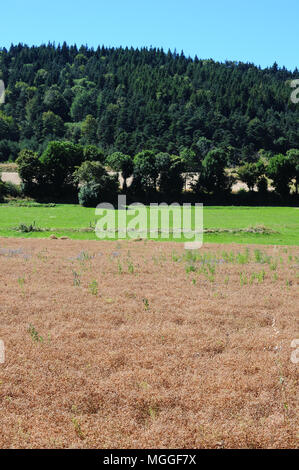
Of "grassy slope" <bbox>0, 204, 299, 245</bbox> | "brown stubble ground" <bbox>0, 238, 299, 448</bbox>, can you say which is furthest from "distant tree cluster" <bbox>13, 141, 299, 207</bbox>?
"brown stubble ground" <bbox>0, 238, 299, 448</bbox>

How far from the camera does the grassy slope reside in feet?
141

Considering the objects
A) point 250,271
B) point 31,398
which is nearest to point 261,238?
point 250,271

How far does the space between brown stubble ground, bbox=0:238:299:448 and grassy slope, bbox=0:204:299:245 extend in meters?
20.8

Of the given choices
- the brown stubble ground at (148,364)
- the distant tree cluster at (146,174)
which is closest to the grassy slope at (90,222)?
the distant tree cluster at (146,174)

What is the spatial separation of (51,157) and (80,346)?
80.0 m

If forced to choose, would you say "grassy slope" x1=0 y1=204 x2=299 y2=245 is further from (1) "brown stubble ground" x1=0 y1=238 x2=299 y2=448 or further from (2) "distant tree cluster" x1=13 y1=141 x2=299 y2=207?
(1) "brown stubble ground" x1=0 y1=238 x2=299 y2=448

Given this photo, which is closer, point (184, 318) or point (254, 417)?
point (254, 417)

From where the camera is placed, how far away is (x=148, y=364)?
475 inches

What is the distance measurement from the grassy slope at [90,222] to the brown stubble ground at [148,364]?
20.8m

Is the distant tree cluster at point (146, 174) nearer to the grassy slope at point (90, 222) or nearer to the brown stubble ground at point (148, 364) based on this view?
the grassy slope at point (90, 222)

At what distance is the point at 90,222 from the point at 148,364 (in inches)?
1613

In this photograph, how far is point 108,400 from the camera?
10.1 m
